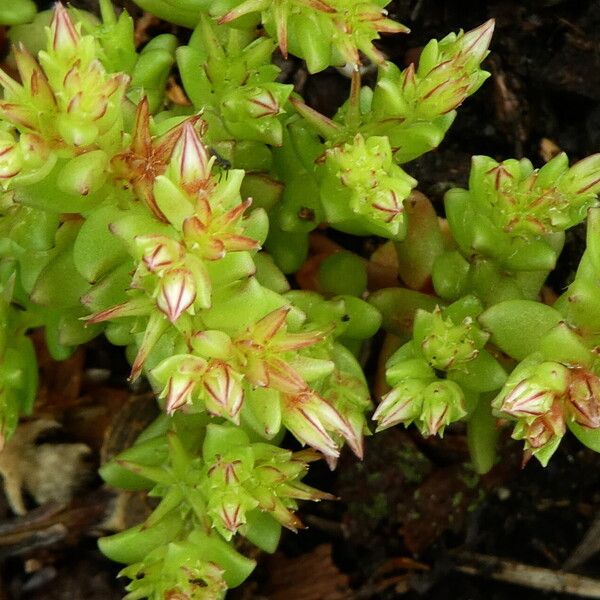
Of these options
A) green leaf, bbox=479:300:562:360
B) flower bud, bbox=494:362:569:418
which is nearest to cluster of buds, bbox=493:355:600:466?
flower bud, bbox=494:362:569:418

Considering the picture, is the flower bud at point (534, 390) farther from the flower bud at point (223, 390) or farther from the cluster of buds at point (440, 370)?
the flower bud at point (223, 390)

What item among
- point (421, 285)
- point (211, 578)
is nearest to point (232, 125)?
point (421, 285)

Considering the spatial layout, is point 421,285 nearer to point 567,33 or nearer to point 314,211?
point 314,211

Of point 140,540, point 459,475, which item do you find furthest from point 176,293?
point 459,475

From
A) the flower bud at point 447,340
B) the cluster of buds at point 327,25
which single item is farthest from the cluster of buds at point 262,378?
the cluster of buds at point 327,25

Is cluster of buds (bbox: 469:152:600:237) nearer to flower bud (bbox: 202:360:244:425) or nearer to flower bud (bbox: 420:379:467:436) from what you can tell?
flower bud (bbox: 420:379:467:436)

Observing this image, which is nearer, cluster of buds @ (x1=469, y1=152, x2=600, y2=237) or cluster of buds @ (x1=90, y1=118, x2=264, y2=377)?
cluster of buds @ (x1=90, y1=118, x2=264, y2=377)
